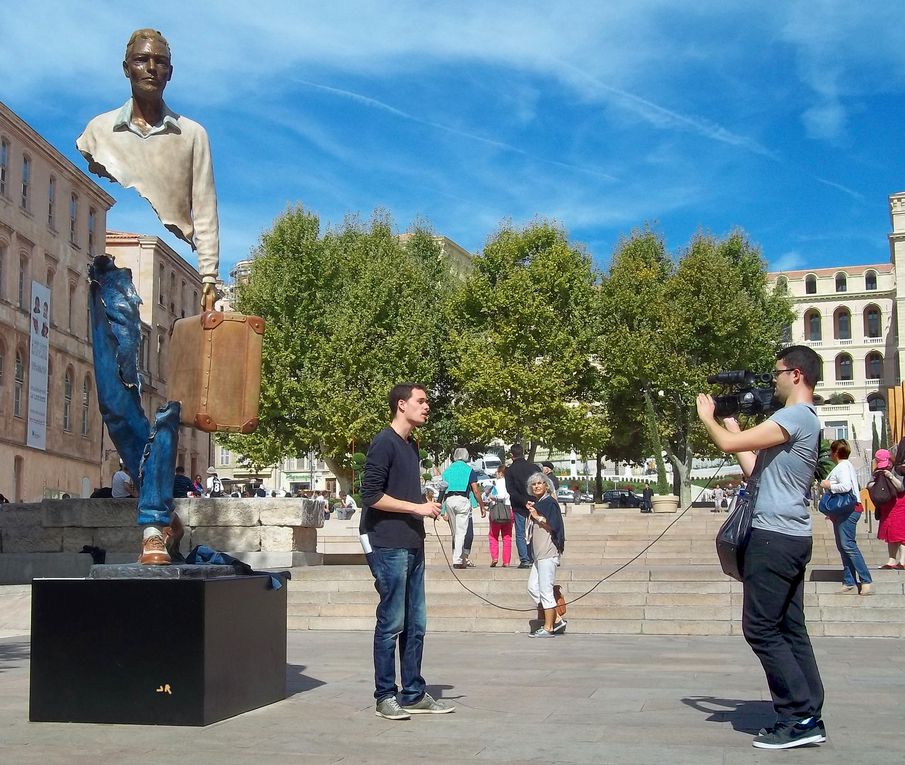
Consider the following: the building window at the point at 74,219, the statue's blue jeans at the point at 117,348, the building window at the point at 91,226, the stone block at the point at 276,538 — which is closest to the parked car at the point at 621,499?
the building window at the point at 91,226

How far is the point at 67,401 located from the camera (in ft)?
161

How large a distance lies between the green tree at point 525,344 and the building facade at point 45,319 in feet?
55.0

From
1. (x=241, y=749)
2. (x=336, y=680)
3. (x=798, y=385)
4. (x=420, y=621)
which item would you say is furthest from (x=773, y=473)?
(x=336, y=680)

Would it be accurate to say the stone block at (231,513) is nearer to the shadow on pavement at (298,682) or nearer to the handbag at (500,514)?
the handbag at (500,514)

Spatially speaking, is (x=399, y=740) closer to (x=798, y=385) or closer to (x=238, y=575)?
(x=238, y=575)

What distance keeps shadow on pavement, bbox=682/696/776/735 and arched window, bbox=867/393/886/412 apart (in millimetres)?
74939

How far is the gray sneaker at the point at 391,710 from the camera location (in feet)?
20.3

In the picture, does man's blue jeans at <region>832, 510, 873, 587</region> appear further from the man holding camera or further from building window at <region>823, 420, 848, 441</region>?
building window at <region>823, 420, 848, 441</region>

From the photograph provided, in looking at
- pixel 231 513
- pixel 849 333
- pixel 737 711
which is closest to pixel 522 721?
pixel 737 711

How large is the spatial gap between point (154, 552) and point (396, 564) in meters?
1.50

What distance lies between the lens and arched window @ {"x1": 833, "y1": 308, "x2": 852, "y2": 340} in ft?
284

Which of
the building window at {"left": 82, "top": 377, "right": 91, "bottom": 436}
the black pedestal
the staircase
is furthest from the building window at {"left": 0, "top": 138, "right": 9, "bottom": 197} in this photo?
the black pedestal

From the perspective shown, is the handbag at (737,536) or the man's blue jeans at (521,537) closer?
the handbag at (737,536)

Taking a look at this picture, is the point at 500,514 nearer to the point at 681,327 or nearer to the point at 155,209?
the point at 155,209
